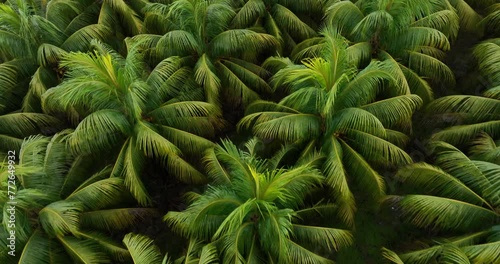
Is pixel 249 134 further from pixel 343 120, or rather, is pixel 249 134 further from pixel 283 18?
pixel 283 18

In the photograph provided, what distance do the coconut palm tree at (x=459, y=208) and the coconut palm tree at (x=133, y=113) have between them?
16.6 ft

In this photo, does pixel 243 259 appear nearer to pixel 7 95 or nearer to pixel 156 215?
pixel 156 215

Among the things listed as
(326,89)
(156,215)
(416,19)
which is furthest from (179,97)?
(416,19)

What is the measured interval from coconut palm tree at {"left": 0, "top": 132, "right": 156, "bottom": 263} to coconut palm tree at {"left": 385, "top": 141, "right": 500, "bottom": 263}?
241 inches

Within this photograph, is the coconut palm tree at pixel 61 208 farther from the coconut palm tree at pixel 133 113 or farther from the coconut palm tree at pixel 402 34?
the coconut palm tree at pixel 402 34

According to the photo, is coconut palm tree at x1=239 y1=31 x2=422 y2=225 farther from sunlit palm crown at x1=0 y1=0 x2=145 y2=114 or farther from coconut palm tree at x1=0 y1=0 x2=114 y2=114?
coconut palm tree at x1=0 y1=0 x2=114 y2=114

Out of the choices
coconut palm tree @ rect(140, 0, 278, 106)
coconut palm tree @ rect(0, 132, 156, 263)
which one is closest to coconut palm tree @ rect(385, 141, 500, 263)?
coconut palm tree @ rect(140, 0, 278, 106)

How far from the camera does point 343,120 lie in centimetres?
934

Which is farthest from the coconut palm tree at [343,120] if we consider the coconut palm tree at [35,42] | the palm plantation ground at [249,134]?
the coconut palm tree at [35,42]

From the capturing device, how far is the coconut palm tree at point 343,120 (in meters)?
9.20

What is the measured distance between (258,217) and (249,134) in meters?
3.88

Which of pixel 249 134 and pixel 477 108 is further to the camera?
pixel 249 134

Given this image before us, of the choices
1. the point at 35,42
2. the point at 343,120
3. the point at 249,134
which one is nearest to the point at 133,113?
the point at 249,134

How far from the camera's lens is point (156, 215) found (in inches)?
418
